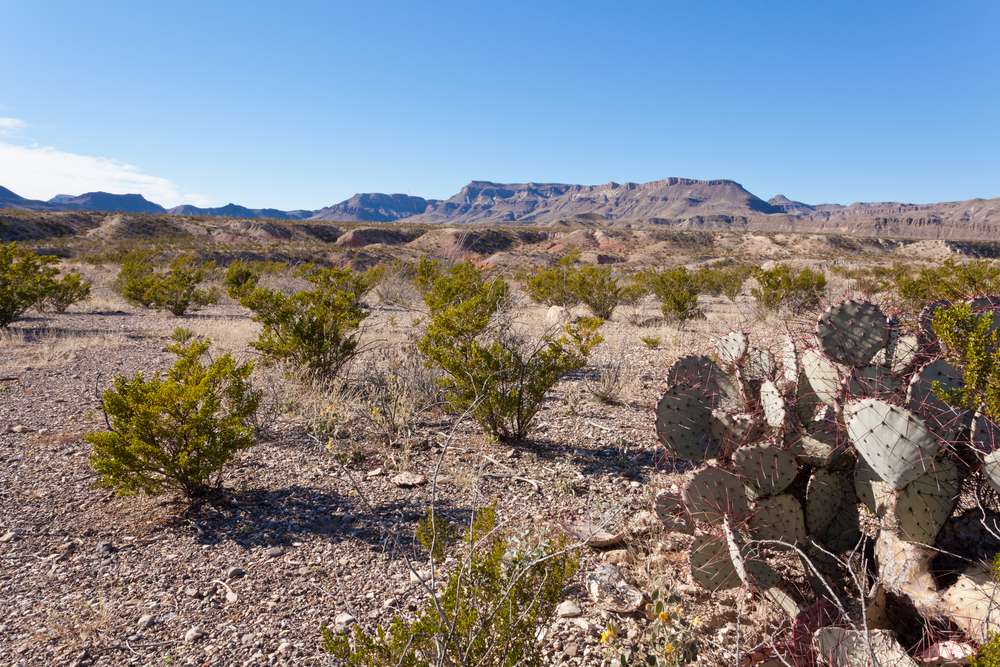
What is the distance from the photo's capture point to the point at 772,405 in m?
2.71

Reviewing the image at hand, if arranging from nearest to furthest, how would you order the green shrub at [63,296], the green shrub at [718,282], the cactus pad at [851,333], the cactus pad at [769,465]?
the cactus pad at [769,465] → the cactus pad at [851,333] → the green shrub at [63,296] → the green shrub at [718,282]

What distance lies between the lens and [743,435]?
280 centimetres

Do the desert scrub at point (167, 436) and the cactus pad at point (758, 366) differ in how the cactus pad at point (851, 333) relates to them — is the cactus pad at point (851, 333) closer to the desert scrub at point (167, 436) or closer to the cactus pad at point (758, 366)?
the cactus pad at point (758, 366)

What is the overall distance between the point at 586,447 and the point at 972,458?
2999mm

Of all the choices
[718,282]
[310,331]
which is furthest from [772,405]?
[718,282]

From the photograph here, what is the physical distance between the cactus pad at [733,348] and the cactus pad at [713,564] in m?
1.00

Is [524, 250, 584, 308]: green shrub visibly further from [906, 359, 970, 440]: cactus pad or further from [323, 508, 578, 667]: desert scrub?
[323, 508, 578, 667]: desert scrub

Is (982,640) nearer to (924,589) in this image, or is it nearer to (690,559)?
(924,589)

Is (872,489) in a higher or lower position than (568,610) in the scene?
higher

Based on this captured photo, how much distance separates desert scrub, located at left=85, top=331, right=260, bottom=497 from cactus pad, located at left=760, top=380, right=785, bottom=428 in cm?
333

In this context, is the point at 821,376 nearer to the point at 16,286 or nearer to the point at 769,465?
the point at 769,465

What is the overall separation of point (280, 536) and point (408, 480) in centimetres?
101

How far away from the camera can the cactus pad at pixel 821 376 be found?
2.66 meters

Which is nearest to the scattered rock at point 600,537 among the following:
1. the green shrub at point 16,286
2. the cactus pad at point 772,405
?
the cactus pad at point 772,405
